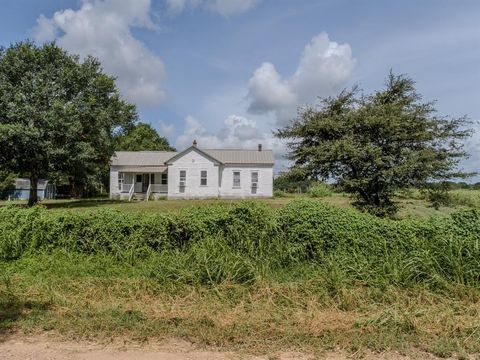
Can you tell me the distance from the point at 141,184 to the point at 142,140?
2466 cm

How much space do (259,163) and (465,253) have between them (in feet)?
87.6

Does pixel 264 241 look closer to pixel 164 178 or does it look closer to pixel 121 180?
pixel 164 178

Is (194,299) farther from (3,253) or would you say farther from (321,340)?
(3,253)

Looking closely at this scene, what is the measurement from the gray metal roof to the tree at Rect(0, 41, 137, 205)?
5.29 meters

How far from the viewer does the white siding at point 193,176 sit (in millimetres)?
31203

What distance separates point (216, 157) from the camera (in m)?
33.0

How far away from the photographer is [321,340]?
3.89m

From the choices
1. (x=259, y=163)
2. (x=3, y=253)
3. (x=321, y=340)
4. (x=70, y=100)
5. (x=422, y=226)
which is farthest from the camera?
(x=259, y=163)

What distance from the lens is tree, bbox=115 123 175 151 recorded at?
181 ft

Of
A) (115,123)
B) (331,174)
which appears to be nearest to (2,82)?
(115,123)

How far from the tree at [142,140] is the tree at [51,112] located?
86.4ft

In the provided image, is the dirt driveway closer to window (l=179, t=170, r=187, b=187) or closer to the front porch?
window (l=179, t=170, r=187, b=187)

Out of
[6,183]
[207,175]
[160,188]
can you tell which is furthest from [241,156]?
[6,183]

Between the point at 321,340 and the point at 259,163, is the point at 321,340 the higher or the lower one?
the lower one
